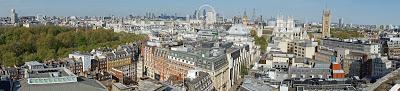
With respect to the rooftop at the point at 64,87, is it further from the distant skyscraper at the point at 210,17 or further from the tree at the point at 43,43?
the distant skyscraper at the point at 210,17

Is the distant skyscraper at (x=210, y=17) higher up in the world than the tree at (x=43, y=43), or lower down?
higher up

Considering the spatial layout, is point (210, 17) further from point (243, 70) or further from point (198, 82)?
point (198, 82)

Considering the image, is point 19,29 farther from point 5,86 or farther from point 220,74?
point 5,86

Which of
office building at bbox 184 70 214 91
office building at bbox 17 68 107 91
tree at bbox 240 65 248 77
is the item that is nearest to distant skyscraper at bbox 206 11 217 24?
tree at bbox 240 65 248 77

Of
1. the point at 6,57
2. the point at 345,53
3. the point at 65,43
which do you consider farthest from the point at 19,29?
A: the point at 345,53

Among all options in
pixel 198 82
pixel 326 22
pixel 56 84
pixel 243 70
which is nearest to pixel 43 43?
pixel 243 70

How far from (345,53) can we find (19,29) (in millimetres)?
34970

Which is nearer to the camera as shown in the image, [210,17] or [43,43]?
[43,43]

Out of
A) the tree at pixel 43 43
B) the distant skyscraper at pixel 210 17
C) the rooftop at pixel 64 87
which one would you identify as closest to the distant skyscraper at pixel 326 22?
the tree at pixel 43 43

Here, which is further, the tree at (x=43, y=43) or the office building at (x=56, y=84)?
the tree at (x=43, y=43)

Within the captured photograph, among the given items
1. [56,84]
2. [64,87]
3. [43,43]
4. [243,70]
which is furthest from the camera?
[43,43]

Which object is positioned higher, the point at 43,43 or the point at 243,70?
the point at 43,43

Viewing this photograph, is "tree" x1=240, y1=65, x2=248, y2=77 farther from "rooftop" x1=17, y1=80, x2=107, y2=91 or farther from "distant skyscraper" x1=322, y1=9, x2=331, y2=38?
"distant skyscraper" x1=322, y1=9, x2=331, y2=38

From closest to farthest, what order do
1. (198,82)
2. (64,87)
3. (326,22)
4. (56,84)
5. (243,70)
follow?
Answer: 1. (64,87)
2. (56,84)
3. (198,82)
4. (243,70)
5. (326,22)
